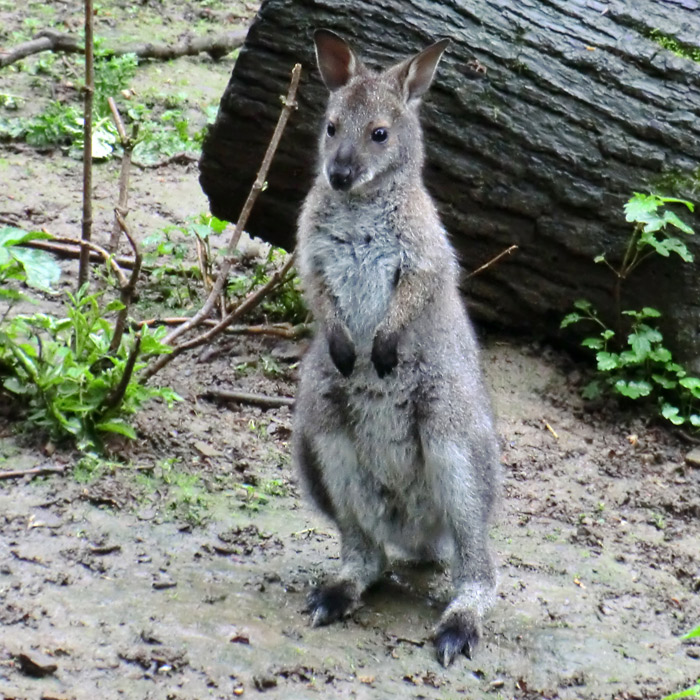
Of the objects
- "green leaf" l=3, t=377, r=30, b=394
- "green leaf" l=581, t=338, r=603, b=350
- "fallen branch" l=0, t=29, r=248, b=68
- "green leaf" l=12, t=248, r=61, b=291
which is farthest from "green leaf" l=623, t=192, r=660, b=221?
"fallen branch" l=0, t=29, r=248, b=68

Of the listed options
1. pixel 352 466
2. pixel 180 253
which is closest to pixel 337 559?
pixel 352 466

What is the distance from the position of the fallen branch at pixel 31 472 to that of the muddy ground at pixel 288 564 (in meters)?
0.06

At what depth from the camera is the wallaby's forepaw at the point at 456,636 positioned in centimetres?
447

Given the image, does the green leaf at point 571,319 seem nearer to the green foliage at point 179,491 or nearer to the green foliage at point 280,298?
the green foliage at point 280,298

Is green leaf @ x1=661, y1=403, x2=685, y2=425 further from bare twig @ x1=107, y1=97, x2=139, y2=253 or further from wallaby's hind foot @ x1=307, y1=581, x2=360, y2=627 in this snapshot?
bare twig @ x1=107, y1=97, x2=139, y2=253

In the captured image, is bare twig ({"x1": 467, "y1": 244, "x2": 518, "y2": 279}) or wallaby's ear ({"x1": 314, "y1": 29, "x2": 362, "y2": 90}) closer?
wallaby's ear ({"x1": 314, "y1": 29, "x2": 362, "y2": 90})

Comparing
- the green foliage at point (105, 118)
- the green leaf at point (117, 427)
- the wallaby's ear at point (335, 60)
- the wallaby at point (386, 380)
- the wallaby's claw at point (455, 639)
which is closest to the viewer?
the wallaby's claw at point (455, 639)

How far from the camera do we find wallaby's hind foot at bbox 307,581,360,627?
4.64 meters

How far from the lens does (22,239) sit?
521cm

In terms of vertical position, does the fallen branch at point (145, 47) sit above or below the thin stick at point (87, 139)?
below

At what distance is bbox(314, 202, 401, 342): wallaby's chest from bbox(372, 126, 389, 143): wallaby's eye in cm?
35

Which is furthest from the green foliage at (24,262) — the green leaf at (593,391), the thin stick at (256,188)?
the green leaf at (593,391)

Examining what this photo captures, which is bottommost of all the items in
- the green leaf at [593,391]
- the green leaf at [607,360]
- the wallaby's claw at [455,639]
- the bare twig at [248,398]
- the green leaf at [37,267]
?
the bare twig at [248,398]

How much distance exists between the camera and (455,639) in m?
4.53
